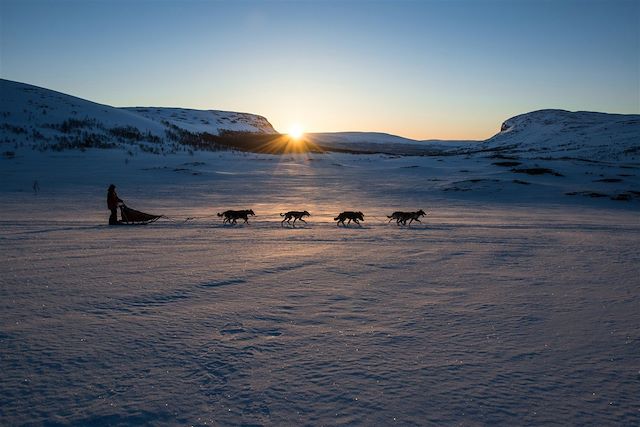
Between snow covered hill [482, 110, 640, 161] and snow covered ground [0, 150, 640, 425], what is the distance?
1768 inches

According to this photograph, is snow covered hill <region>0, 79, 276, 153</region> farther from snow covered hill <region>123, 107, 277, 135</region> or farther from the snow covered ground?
snow covered hill <region>123, 107, 277, 135</region>

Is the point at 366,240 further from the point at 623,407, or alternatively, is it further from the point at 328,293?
the point at 623,407

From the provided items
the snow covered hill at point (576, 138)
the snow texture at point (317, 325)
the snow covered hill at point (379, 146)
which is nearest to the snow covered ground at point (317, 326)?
the snow texture at point (317, 325)

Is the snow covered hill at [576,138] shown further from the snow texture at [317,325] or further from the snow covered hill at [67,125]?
the snow covered hill at [67,125]

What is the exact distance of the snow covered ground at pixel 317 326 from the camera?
10.8ft

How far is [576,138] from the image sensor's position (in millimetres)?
67500

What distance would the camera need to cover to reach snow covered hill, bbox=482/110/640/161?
49.6m

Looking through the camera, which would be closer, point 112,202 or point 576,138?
point 112,202

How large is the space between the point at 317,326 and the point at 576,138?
77.4m

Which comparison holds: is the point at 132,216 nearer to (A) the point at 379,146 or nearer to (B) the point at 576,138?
(B) the point at 576,138

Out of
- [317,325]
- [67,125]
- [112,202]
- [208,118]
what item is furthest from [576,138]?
[208,118]

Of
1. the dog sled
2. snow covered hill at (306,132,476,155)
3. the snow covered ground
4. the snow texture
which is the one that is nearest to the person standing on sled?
the dog sled

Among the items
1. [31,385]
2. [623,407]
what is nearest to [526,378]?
[623,407]

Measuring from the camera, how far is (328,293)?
6051 mm
